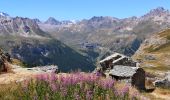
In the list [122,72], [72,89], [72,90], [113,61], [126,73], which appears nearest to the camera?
[72,90]

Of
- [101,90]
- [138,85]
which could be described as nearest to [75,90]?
[101,90]

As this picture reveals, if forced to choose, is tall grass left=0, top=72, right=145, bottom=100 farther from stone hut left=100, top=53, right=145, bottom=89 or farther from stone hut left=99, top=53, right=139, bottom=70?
stone hut left=99, top=53, right=139, bottom=70

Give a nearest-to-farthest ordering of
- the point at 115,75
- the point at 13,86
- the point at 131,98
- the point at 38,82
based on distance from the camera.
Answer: the point at 131,98, the point at 38,82, the point at 13,86, the point at 115,75

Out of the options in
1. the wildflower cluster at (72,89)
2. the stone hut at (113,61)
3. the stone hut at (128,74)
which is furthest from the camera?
the stone hut at (113,61)

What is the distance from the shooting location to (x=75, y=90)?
1784 cm

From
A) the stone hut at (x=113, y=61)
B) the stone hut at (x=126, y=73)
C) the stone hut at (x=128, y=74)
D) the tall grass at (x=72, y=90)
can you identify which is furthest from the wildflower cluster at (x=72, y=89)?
the stone hut at (x=113, y=61)

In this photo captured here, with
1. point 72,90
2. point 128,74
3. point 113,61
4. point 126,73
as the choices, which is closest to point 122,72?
point 126,73

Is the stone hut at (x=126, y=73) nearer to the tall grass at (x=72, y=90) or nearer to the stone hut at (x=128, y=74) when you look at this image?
the stone hut at (x=128, y=74)

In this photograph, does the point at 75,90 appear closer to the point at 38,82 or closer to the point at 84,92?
the point at 84,92

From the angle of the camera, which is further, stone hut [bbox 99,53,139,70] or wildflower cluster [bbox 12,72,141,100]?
stone hut [bbox 99,53,139,70]

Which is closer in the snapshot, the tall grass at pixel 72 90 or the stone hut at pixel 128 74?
the tall grass at pixel 72 90

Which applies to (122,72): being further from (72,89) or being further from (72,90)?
(72,90)

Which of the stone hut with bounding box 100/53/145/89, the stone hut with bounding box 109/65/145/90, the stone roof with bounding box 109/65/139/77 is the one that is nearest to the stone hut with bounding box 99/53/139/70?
the stone hut with bounding box 100/53/145/89

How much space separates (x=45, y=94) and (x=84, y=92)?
5.50ft
